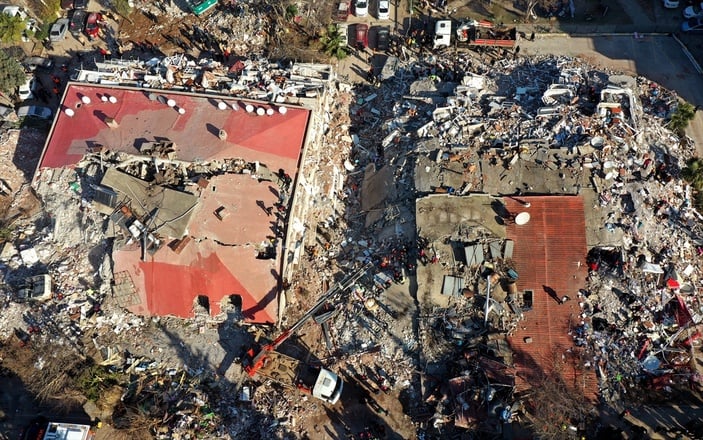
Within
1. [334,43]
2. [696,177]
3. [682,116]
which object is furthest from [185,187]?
[682,116]

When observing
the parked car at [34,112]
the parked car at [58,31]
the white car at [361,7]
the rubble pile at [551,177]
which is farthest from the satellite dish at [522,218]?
the parked car at [58,31]

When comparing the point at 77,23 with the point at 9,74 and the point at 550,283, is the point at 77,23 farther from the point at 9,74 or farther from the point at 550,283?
the point at 550,283

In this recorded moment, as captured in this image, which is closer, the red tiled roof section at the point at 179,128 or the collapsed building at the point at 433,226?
the collapsed building at the point at 433,226

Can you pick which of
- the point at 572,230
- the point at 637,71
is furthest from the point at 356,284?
the point at 637,71

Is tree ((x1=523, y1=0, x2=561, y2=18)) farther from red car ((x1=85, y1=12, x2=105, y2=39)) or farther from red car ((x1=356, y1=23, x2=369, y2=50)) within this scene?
red car ((x1=85, y1=12, x2=105, y2=39))

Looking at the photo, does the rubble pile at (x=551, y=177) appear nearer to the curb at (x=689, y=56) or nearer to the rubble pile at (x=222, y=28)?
the curb at (x=689, y=56)

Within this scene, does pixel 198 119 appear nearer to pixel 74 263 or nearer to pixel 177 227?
pixel 177 227
